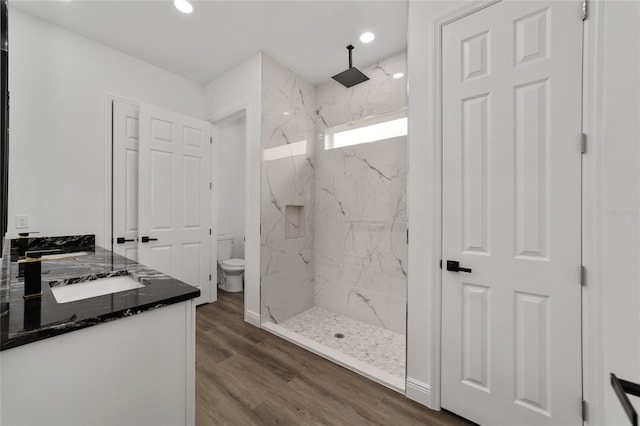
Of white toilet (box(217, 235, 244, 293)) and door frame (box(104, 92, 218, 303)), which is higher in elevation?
door frame (box(104, 92, 218, 303))

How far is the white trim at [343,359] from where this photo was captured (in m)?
1.84

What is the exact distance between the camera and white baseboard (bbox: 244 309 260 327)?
274 cm

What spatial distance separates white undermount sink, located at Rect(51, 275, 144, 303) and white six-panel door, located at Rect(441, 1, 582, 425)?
1.79 meters

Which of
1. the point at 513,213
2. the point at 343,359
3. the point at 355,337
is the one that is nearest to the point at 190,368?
the point at 343,359

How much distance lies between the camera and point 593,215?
1203 millimetres

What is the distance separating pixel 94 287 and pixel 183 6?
86.4 inches

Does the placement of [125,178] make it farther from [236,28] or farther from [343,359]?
[343,359]

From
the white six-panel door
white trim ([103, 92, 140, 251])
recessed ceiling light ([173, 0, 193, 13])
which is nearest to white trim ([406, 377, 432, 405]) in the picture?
the white six-panel door

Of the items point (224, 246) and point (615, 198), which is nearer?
point (615, 198)

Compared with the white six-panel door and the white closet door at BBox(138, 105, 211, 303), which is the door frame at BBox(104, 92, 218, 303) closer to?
the white closet door at BBox(138, 105, 211, 303)

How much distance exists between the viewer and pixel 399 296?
2.74 meters

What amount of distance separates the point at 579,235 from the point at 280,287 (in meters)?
2.52

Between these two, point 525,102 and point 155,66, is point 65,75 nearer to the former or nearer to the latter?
point 155,66

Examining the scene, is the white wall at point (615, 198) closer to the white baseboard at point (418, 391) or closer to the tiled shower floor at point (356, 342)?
the white baseboard at point (418, 391)
